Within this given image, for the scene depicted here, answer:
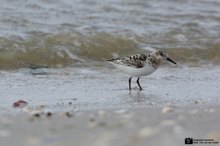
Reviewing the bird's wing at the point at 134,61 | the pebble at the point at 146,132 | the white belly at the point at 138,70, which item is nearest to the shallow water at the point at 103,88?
the white belly at the point at 138,70

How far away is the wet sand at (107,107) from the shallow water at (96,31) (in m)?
0.73

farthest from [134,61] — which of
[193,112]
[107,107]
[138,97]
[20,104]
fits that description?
[193,112]

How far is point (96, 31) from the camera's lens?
12477 mm

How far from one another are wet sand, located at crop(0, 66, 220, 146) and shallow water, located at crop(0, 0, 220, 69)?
0.73m

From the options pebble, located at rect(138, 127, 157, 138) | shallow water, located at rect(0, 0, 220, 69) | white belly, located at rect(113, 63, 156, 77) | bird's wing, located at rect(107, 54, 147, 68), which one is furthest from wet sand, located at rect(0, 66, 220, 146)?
shallow water, located at rect(0, 0, 220, 69)

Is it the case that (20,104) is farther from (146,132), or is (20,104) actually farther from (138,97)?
(146,132)

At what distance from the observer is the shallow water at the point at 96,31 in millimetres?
11266

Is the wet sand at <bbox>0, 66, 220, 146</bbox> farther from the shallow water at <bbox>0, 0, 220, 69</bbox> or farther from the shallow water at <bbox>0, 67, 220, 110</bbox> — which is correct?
the shallow water at <bbox>0, 0, 220, 69</bbox>

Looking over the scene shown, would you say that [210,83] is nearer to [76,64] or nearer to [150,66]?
[150,66]

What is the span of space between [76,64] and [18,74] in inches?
52.1

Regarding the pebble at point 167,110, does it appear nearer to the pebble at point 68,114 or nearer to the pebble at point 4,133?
the pebble at point 68,114

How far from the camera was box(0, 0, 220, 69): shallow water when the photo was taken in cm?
1127

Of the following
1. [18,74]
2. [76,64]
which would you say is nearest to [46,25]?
[76,64]

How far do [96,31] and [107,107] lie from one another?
5.01m
